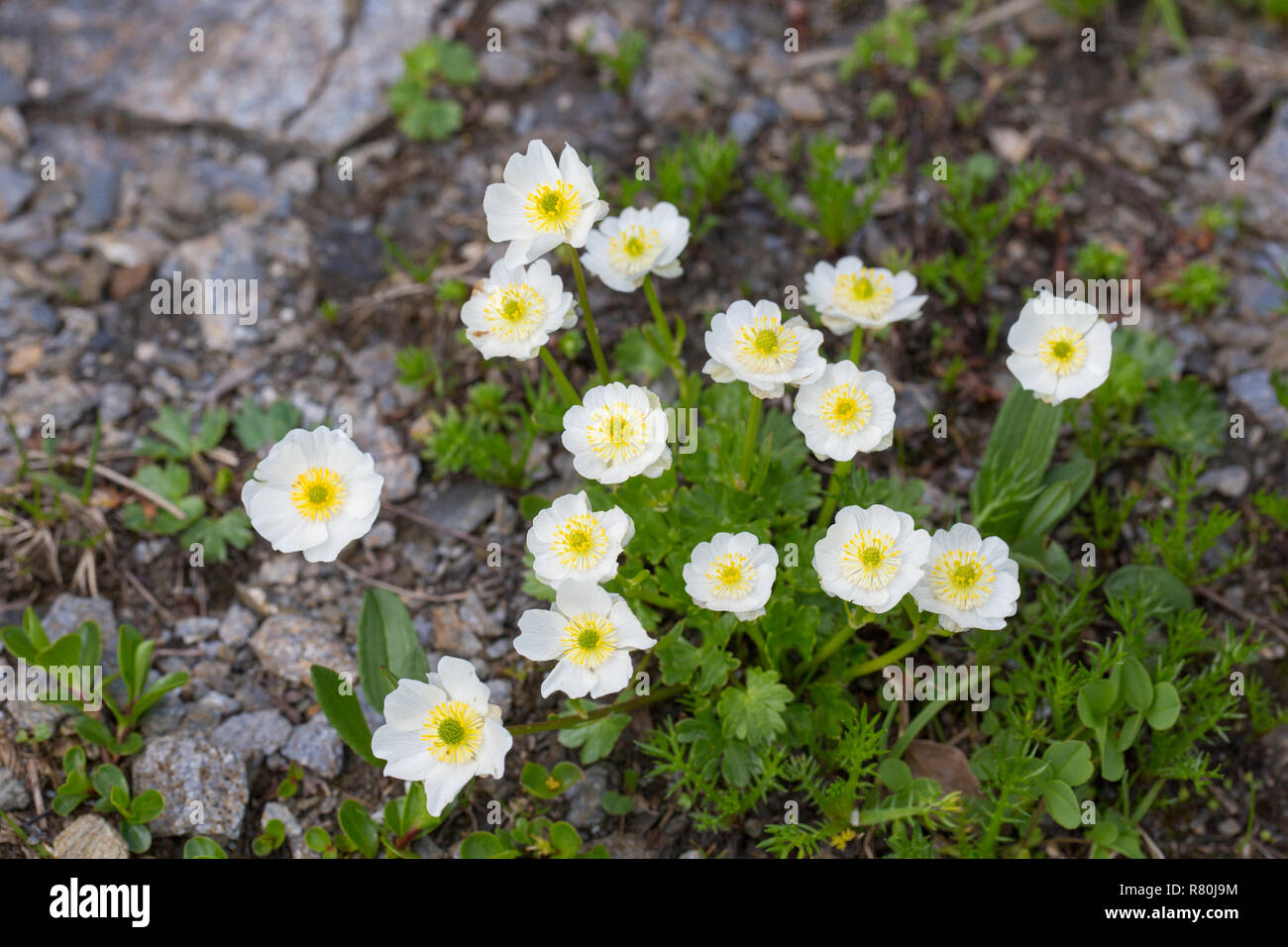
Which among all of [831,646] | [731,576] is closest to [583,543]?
[731,576]

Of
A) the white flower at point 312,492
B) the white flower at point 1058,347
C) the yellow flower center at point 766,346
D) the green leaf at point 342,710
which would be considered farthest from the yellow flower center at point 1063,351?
the green leaf at point 342,710

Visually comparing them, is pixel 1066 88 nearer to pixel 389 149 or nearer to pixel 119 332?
pixel 389 149

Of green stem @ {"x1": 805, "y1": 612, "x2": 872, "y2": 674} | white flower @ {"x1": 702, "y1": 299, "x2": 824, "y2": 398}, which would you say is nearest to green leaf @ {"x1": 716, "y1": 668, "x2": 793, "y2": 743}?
green stem @ {"x1": 805, "y1": 612, "x2": 872, "y2": 674}

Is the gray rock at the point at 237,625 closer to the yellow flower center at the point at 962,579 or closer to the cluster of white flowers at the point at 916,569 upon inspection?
the cluster of white flowers at the point at 916,569

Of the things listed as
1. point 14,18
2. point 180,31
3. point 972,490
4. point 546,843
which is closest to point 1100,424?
point 972,490

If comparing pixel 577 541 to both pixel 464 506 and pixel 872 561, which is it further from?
pixel 464 506

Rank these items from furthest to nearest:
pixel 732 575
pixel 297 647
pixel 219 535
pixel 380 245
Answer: pixel 380 245 → pixel 219 535 → pixel 297 647 → pixel 732 575

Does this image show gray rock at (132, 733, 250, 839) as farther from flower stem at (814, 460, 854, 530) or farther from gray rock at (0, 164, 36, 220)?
gray rock at (0, 164, 36, 220)
